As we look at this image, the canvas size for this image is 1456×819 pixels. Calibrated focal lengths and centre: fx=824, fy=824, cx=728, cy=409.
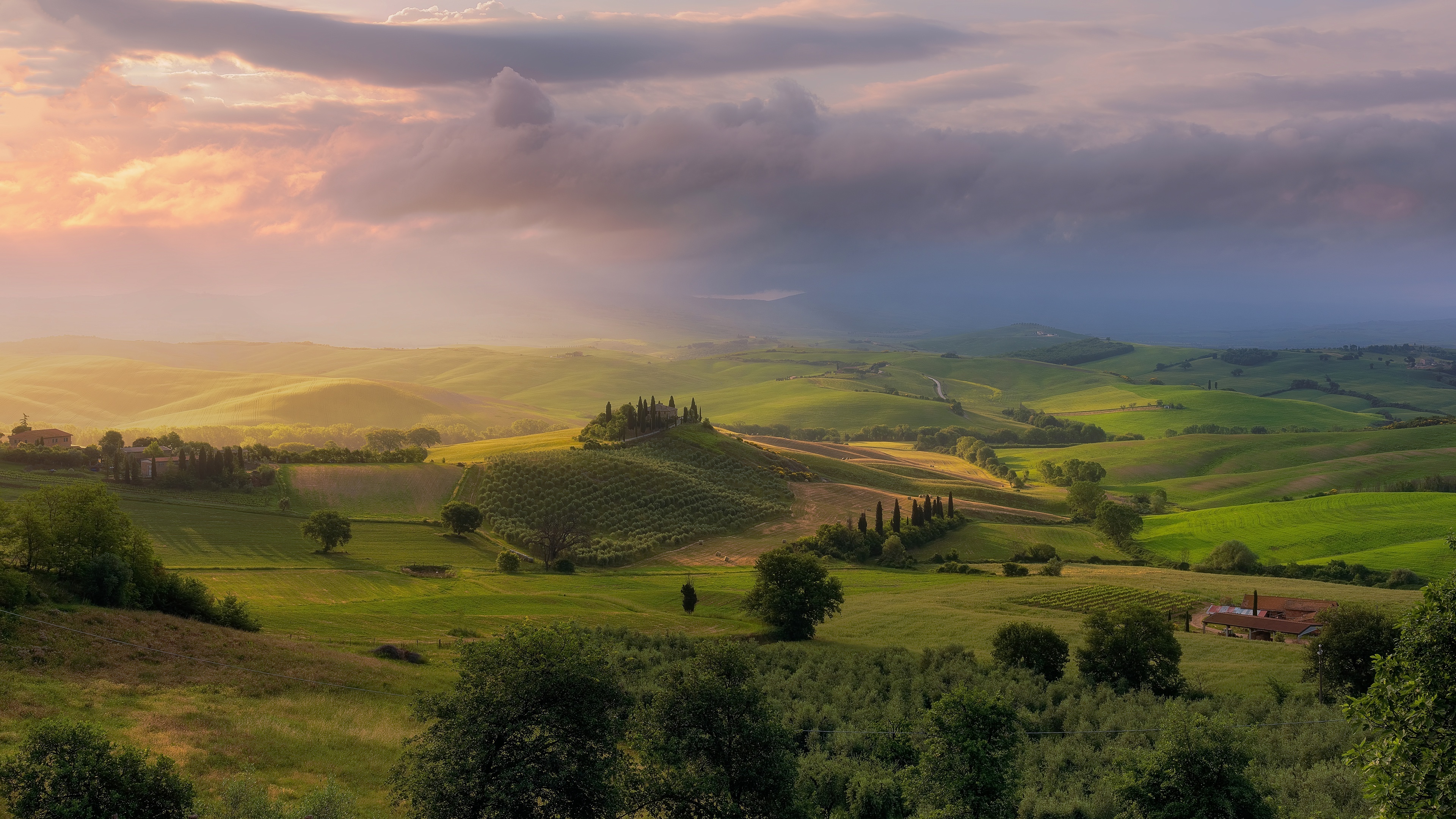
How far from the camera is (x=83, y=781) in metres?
19.2

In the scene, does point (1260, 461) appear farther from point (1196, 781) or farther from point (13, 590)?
point (13, 590)

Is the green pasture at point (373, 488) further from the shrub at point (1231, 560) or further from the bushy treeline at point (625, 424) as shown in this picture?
the shrub at point (1231, 560)

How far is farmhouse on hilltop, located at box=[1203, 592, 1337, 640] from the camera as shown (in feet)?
203

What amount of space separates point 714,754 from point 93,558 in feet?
117

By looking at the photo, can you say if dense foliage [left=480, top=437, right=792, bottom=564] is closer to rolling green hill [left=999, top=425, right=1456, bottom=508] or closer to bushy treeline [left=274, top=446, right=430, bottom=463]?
bushy treeline [left=274, top=446, right=430, bottom=463]

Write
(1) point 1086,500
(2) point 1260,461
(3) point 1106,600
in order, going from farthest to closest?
(2) point 1260,461 → (1) point 1086,500 → (3) point 1106,600

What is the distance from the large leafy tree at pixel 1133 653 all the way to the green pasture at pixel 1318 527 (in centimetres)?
6147

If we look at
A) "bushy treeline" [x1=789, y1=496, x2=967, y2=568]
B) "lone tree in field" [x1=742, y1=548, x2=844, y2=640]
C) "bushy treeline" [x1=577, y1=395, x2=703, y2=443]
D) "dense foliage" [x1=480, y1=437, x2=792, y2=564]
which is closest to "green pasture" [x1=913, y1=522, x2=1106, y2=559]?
"bushy treeline" [x1=789, y1=496, x2=967, y2=568]

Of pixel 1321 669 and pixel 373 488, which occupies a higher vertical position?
pixel 373 488

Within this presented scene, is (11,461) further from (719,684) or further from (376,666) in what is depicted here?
(719,684)

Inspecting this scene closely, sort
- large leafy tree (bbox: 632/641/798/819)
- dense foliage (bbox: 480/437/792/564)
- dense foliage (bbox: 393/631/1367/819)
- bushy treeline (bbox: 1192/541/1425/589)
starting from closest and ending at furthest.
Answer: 1. large leafy tree (bbox: 632/641/798/819)
2. dense foliage (bbox: 393/631/1367/819)
3. bushy treeline (bbox: 1192/541/1425/589)
4. dense foliage (bbox: 480/437/792/564)

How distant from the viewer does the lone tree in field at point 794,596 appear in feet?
190

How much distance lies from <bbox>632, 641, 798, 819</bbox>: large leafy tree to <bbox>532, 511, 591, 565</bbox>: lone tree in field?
59610mm

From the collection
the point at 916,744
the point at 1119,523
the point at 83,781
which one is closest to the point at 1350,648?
the point at 916,744
